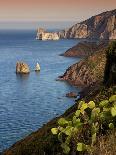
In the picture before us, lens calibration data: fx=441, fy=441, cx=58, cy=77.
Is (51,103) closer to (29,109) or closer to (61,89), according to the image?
(29,109)

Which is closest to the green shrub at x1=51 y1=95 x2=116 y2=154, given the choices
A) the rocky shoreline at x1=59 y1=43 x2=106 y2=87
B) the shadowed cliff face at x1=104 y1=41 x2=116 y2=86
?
the shadowed cliff face at x1=104 y1=41 x2=116 y2=86

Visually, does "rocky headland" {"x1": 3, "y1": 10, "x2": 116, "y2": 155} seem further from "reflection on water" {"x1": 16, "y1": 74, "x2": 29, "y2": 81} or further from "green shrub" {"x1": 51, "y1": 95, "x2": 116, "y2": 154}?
"reflection on water" {"x1": 16, "y1": 74, "x2": 29, "y2": 81}

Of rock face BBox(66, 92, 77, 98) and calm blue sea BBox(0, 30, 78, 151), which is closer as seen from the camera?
calm blue sea BBox(0, 30, 78, 151)

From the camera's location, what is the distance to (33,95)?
476ft

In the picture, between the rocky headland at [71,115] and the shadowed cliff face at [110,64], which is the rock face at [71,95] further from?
the shadowed cliff face at [110,64]

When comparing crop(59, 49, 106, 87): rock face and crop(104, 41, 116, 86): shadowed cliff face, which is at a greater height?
crop(104, 41, 116, 86): shadowed cliff face

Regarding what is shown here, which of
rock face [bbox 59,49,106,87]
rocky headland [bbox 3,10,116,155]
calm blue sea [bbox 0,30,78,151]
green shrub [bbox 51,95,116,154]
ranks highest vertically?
green shrub [bbox 51,95,116,154]

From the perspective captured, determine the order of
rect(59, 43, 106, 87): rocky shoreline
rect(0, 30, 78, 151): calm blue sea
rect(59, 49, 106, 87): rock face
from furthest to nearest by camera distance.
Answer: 1. rect(59, 49, 106, 87): rock face
2. rect(59, 43, 106, 87): rocky shoreline
3. rect(0, 30, 78, 151): calm blue sea

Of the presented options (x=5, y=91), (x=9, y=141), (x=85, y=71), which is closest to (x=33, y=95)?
(x=5, y=91)

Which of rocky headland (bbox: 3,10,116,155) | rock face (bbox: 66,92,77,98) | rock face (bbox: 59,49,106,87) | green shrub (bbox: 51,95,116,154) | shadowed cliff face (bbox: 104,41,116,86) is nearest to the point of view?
rocky headland (bbox: 3,10,116,155)

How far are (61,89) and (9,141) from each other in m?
75.0

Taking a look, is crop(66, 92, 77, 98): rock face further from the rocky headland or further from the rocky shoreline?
the rocky headland

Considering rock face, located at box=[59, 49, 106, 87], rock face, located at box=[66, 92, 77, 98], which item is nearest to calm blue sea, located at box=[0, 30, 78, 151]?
rock face, located at box=[66, 92, 77, 98]

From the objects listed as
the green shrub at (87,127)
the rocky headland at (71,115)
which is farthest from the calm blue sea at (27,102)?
the green shrub at (87,127)
